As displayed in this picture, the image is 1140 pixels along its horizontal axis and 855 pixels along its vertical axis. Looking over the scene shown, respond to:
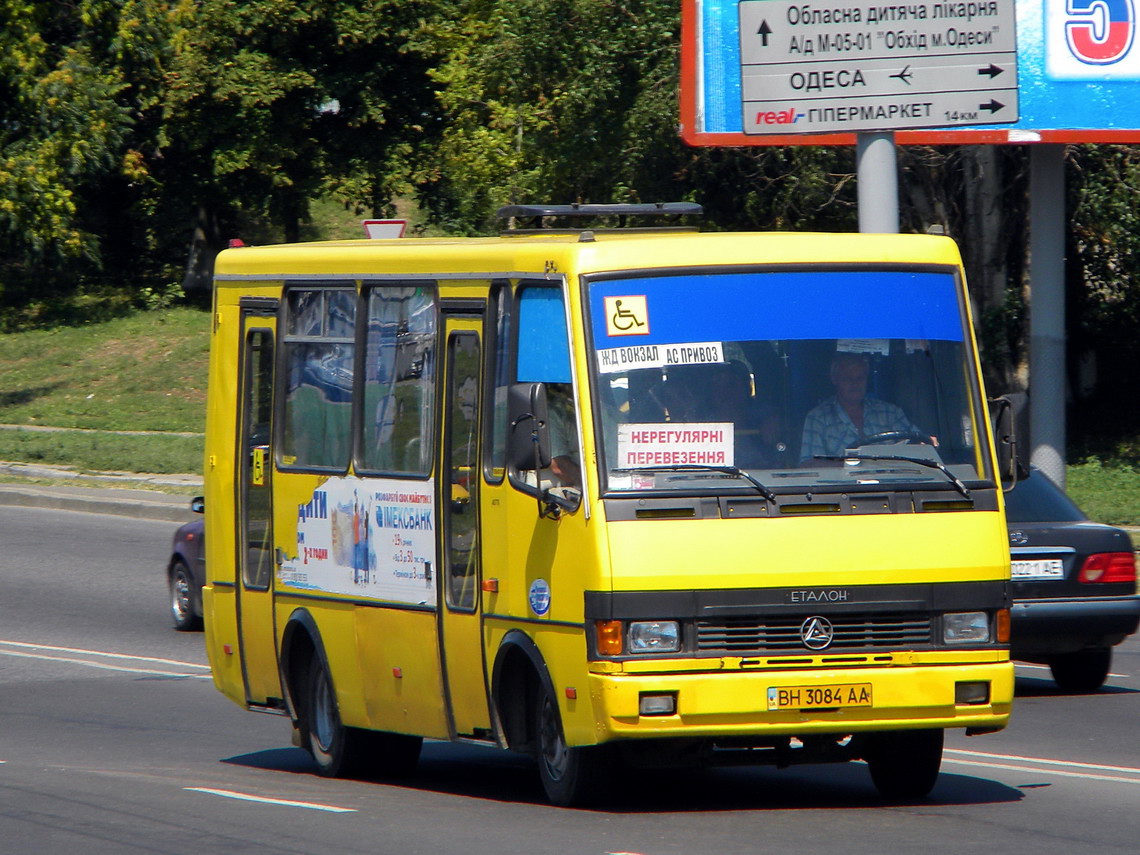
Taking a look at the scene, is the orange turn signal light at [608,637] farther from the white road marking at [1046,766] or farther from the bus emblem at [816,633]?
the white road marking at [1046,766]

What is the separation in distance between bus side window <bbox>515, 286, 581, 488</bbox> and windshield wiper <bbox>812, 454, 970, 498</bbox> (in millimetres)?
989

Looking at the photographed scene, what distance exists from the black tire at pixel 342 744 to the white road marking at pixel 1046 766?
276cm

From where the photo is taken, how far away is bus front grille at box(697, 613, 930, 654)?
768cm

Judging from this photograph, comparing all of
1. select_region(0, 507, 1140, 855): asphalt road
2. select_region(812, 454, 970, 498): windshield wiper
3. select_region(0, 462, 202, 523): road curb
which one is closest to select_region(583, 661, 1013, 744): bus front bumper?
select_region(0, 507, 1140, 855): asphalt road

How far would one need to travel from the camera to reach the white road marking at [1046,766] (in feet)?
30.4

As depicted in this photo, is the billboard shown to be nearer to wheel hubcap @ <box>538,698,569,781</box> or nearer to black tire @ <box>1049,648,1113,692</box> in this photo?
black tire @ <box>1049,648,1113,692</box>

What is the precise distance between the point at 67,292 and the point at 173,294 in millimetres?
2990

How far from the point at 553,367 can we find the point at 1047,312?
51.1 feet

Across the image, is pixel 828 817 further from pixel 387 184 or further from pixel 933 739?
pixel 387 184

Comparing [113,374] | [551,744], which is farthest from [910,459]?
[113,374]

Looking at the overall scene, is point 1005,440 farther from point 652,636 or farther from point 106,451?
point 106,451

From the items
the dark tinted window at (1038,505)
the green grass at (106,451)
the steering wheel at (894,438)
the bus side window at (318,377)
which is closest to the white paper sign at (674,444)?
the steering wheel at (894,438)

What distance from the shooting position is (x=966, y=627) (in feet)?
26.0

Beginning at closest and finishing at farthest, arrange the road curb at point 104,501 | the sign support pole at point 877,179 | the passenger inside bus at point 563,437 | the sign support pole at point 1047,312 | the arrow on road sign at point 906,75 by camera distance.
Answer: the passenger inside bus at point 563,437 < the arrow on road sign at point 906,75 < the sign support pole at point 877,179 < the sign support pole at point 1047,312 < the road curb at point 104,501
